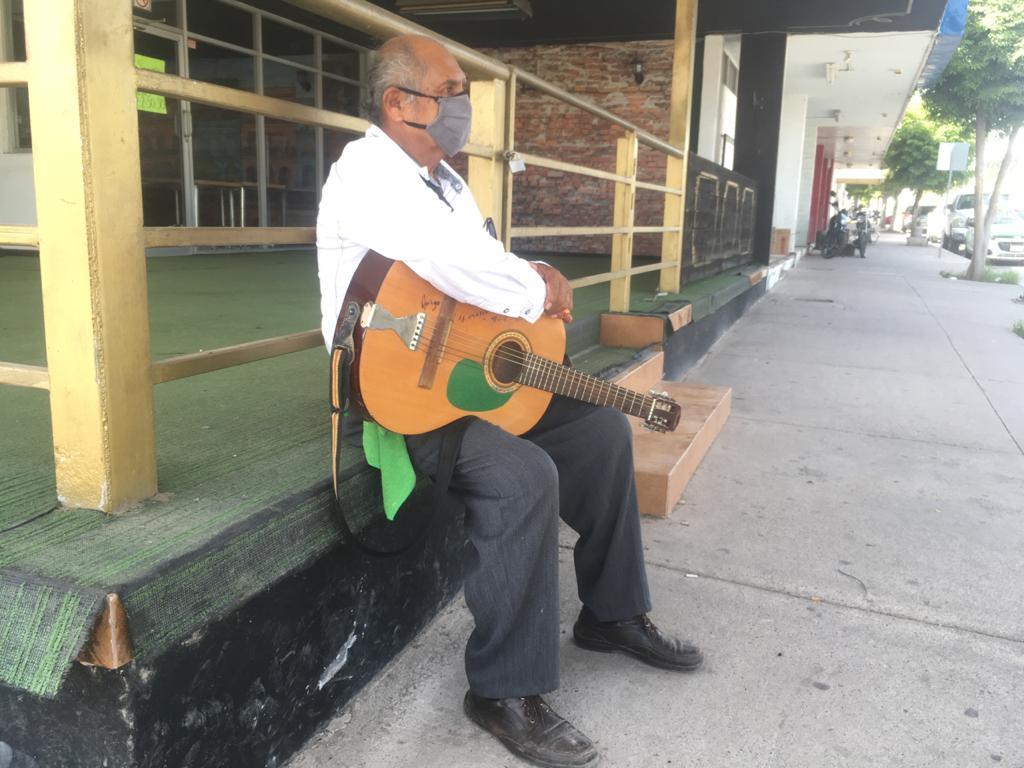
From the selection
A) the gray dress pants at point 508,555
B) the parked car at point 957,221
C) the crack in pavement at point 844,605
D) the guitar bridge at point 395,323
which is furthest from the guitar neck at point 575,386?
the parked car at point 957,221

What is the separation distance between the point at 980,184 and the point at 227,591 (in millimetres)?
16242

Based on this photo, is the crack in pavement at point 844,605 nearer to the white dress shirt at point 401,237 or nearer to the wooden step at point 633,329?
the white dress shirt at point 401,237

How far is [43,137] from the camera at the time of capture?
56.6 inches

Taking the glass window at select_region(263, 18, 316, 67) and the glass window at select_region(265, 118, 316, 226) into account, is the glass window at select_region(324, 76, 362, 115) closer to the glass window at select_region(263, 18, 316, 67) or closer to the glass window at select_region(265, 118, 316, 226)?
the glass window at select_region(263, 18, 316, 67)

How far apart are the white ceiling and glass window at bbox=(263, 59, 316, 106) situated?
655cm

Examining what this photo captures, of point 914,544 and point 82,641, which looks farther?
point 914,544

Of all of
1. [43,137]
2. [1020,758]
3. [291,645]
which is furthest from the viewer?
[1020,758]

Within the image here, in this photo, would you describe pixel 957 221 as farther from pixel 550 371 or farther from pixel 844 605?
pixel 550 371

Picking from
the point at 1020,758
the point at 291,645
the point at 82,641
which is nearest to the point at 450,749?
the point at 291,645

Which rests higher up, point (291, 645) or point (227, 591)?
point (227, 591)

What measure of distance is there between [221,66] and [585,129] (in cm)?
478

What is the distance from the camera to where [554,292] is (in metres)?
Answer: 2.16

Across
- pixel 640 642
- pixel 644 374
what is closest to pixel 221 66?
pixel 644 374

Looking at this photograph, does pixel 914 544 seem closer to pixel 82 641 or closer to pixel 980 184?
pixel 82 641
